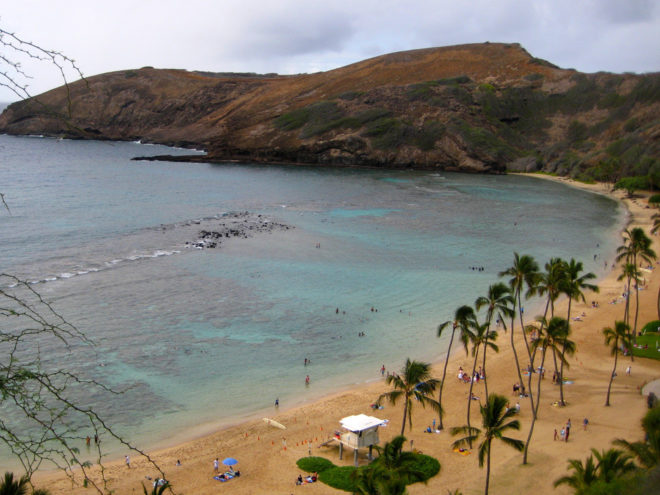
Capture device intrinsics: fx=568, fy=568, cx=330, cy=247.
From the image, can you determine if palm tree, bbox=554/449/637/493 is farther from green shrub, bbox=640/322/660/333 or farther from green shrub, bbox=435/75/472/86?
green shrub, bbox=435/75/472/86

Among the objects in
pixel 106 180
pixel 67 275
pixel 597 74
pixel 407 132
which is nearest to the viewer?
pixel 67 275

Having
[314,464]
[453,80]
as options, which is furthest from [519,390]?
[453,80]

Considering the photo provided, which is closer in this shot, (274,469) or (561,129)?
(274,469)

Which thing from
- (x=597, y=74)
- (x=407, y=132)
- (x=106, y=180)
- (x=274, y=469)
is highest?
(x=597, y=74)

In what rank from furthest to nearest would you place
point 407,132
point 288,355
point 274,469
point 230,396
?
1. point 407,132
2. point 288,355
3. point 230,396
4. point 274,469

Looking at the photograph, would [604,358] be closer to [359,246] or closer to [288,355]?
[288,355]

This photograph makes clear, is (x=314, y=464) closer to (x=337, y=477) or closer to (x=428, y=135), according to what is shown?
(x=337, y=477)

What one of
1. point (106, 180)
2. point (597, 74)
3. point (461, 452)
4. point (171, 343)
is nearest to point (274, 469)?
point (461, 452)

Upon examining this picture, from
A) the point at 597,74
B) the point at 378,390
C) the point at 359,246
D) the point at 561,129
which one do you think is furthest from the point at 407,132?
the point at 378,390

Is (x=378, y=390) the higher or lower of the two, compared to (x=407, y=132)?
lower
